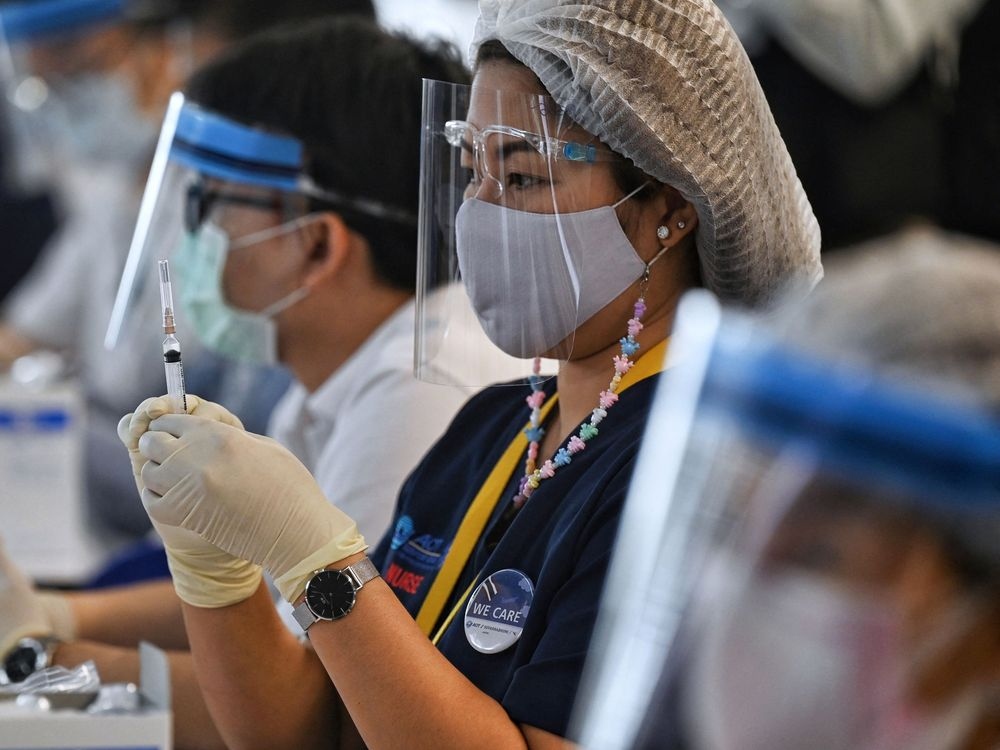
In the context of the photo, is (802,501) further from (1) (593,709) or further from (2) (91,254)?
(2) (91,254)

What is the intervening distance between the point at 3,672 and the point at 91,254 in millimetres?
2307

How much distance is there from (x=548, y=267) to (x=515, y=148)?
0.12 metres

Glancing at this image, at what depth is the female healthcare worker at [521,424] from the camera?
4.01 feet

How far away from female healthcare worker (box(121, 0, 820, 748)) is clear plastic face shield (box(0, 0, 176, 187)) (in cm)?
227

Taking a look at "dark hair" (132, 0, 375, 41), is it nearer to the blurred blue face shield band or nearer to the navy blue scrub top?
the blurred blue face shield band

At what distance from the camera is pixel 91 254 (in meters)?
3.60

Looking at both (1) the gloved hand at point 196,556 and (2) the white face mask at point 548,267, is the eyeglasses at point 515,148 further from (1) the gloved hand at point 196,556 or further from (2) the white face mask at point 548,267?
(1) the gloved hand at point 196,556

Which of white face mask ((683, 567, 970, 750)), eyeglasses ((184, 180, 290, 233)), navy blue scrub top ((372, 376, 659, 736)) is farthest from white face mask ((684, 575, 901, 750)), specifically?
eyeglasses ((184, 180, 290, 233))

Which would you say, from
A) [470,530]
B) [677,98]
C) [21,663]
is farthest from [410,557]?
[677,98]

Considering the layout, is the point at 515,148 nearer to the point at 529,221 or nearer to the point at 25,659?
the point at 529,221

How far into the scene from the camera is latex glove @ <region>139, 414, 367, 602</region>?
1251 mm

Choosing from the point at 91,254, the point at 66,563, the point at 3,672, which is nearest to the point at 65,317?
the point at 91,254

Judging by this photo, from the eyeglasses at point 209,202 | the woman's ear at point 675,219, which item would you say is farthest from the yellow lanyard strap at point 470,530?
the eyeglasses at point 209,202

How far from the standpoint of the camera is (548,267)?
137 centimetres
